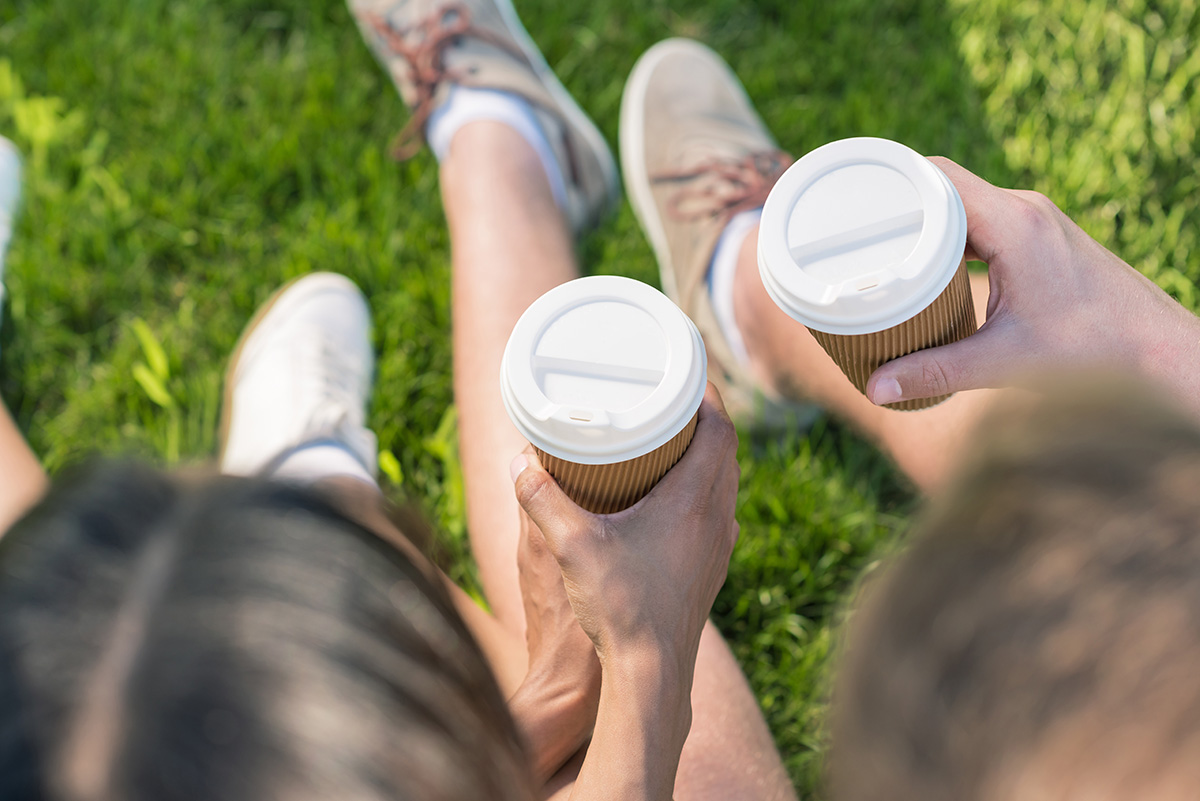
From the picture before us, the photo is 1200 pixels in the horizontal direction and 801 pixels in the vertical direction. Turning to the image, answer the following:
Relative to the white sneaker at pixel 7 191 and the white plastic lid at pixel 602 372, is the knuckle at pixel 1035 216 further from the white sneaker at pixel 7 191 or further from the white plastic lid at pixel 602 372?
the white sneaker at pixel 7 191

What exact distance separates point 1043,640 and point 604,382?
53 cm

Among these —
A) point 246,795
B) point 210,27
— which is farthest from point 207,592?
point 210,27

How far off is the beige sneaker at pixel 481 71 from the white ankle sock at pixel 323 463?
84 cm

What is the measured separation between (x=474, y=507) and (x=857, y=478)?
917 mm

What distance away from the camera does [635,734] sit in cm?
103

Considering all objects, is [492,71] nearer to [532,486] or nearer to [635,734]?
[532,486]

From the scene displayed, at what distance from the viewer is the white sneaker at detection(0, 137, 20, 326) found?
6.93ft

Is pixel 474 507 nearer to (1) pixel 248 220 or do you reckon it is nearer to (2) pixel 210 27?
(1) pixel 248 220

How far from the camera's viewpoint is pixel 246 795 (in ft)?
2.14

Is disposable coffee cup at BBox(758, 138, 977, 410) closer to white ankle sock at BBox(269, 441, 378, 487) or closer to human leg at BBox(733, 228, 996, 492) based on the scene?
human leg at BBox(733, 228, 996, 492)

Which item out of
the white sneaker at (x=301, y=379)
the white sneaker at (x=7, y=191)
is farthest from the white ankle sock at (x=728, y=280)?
the white sneaker at (x=7, y=191)

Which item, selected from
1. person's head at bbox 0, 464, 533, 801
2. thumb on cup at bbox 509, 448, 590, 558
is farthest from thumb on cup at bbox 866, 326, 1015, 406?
person's head at bbox 0, 464, 533, 801

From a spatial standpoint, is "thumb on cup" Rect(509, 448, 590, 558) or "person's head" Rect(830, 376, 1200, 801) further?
"thumb on cup" Rect(509, 448, 590, 558)

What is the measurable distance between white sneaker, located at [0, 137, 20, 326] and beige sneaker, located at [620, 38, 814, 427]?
161 cm
